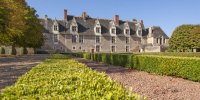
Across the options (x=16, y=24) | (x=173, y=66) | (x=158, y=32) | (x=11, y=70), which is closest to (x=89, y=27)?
(x=158, y=32)

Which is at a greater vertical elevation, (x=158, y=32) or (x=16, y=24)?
(x=158, y=32)

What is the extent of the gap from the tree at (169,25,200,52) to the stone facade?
29.3 ft

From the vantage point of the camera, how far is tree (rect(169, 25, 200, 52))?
60094 mm

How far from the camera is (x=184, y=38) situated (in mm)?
61406

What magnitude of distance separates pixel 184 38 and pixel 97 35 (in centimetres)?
2414

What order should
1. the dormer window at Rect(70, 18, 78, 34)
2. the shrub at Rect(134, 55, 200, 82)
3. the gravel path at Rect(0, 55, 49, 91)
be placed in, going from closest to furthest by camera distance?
the gravel path at Rect(0, 55, 49, 91)
the shrub at Rect(134, 55, 200, 82)
the dormer window at Rect(70, 18, 78, 34)

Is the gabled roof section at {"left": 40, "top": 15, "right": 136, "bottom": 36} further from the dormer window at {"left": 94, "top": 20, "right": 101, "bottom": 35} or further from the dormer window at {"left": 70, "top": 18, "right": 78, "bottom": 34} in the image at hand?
the dormer window at {"left": 94, "top": 20, "right": 101, "bottom": 35}

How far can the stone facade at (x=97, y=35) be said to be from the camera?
71.8 meters

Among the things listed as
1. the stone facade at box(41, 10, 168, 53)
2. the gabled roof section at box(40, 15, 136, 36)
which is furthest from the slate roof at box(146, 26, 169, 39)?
the gabled roof section at box(40, 15, 136, 36)

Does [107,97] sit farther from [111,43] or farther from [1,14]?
[111,43]

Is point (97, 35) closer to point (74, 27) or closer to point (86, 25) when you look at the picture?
point (86, 25)

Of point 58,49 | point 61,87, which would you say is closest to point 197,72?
point 61,87

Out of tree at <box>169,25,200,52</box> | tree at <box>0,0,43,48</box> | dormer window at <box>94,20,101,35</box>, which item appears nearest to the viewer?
tree at <box>0,0,43,48</box>

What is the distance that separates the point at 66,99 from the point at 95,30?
7213 centimetres
